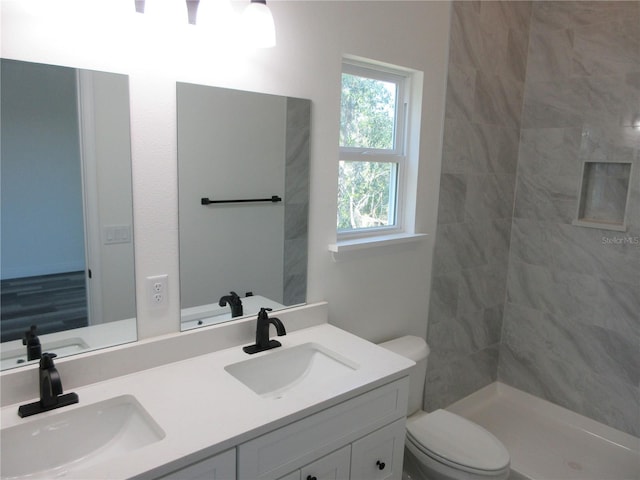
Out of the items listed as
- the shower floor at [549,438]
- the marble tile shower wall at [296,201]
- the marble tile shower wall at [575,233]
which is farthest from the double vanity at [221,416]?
the marble tile shower wall at [575,233]

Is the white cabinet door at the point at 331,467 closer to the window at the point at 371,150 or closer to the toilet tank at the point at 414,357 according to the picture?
the toilet tank at the point at 414,357

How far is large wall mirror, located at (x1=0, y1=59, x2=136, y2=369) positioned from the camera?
48.1 inches

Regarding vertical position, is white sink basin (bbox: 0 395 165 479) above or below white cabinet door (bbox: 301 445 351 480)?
above

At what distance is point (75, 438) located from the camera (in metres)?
1.24

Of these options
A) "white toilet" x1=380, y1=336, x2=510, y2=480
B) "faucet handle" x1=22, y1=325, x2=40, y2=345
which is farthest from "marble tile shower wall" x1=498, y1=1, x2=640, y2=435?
"faucet handle" x1=22, y1=325, x2=40, y2=345

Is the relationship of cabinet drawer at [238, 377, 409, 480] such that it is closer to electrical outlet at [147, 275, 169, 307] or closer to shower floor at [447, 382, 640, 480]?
electrical outlet at [147, 275, 169, 307]

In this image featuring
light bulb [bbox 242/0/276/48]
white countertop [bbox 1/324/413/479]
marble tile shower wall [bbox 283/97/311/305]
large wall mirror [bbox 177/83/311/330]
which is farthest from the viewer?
marble tile shower wall [bbox 283/97/311/305]

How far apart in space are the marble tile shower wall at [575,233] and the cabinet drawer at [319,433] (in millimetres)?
1682

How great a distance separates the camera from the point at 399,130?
236 centimetres

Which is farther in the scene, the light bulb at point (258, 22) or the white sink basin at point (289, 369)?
the white sink basin at point (289, 369)

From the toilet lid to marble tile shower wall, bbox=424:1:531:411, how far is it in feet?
1.61

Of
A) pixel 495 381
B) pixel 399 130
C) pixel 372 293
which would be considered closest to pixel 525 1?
pixel 399 130

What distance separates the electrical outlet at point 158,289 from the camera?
1.53m

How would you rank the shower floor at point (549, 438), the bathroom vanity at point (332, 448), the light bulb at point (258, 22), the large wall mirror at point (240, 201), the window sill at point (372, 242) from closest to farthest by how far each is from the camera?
1. the bathroom vanity at point (332, 448)
2. the light bulb at point (258, 22)
3. the large wall mirror at point (240, 201)
4. the window sill at point (372, 242)
5. the shower floor at point (549, 438)
